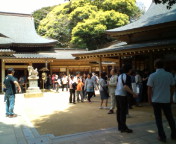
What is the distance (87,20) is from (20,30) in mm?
10063

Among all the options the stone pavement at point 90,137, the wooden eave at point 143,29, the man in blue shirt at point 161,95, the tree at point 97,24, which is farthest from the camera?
the tree at point 97,24

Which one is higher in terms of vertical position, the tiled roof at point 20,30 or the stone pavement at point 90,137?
the tiled roof at point 20,30

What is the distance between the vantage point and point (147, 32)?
43.5 ft

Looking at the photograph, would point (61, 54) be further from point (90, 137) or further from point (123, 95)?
point (90, 137)

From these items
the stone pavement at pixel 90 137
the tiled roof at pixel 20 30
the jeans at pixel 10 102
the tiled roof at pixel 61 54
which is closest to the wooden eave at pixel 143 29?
the stone pavement at pixel 90 137

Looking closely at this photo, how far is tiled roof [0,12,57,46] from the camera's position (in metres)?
23.6

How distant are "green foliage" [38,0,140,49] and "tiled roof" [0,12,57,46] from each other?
7051 mm

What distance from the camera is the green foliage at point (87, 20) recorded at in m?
30.2

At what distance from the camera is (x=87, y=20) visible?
30.4 m

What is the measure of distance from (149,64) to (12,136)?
10.2 metres

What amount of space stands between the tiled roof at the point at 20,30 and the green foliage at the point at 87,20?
705 centimetres

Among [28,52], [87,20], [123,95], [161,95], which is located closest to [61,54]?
[28,52]

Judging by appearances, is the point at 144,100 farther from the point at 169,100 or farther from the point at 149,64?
the point at 169,100

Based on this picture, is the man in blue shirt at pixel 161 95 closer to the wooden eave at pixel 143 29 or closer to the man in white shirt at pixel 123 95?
the man in white shirt at pixel 123 95
